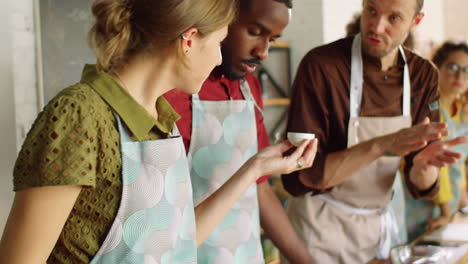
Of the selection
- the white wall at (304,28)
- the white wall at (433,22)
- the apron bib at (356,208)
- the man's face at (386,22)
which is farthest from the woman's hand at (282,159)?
the white wall at (433,22)

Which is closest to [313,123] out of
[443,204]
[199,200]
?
[199,200]

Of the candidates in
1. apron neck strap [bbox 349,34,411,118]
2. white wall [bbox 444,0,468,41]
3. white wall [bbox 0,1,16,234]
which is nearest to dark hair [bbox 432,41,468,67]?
apron neck strap [bbox 349,34,411,118]

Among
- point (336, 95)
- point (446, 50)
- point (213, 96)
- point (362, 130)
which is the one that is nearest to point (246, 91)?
point (213, 96)

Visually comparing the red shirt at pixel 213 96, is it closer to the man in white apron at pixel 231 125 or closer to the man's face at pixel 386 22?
the man in white apron at pixel 231 125

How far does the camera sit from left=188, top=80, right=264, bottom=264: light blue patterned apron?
58.1 inches

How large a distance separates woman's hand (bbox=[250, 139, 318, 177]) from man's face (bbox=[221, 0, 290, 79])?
27 cm

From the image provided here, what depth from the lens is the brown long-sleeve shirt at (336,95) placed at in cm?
186

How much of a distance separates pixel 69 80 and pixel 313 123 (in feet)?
2.93

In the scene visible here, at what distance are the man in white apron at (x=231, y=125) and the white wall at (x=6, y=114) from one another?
0.44 m

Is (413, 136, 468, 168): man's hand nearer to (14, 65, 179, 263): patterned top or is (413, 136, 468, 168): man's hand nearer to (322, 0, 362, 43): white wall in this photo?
(14, 65, 179, 263): patterned top

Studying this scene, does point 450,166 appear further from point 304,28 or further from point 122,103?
point 122,103

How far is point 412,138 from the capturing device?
170 centimetres

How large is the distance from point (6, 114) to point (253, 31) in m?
0.75

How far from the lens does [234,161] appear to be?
5.07 feet
